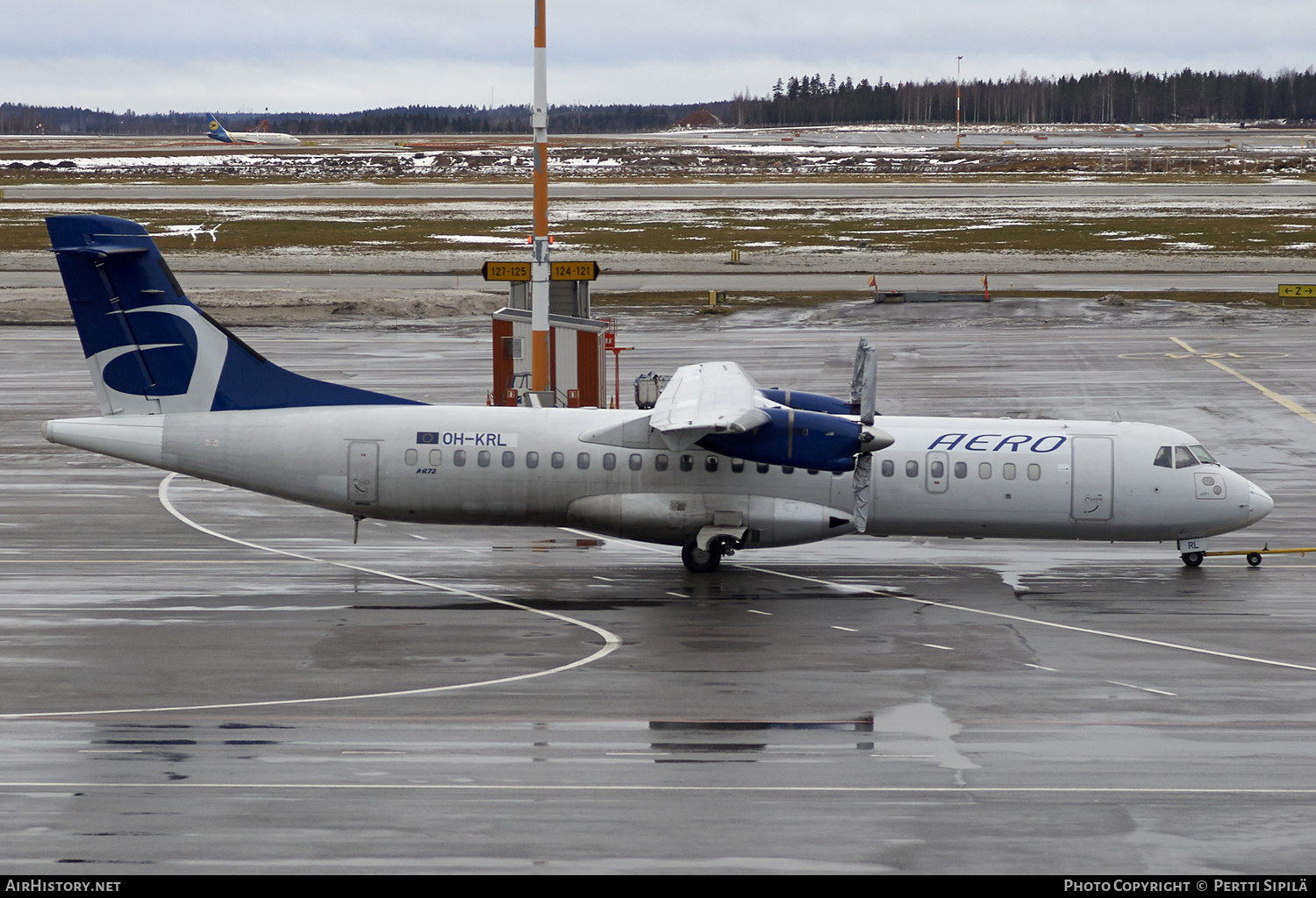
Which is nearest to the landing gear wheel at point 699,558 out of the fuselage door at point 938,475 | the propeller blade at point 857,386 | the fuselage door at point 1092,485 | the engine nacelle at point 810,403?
the engine nacelle at point 810,403

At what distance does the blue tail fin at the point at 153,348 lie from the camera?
A: 25016 millimetres

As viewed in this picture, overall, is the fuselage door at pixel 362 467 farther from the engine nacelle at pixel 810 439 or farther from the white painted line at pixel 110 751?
the white painted line at pixel 110 751

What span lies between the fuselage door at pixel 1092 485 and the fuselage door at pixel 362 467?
1381cm

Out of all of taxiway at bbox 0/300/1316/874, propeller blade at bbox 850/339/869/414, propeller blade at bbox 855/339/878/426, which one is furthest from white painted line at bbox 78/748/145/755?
propeller blade at bbox 850/339/869/414

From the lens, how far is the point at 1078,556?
90.1 feet

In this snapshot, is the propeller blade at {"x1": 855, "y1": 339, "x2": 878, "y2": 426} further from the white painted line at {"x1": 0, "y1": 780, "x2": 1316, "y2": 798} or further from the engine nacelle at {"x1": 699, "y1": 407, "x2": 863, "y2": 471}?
the white painted line at {"x1": 0, "y1": 780, "x2": 1316, "y2": 798}

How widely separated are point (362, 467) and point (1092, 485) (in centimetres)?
1445

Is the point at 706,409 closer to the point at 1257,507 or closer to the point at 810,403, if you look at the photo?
the point at 810,403

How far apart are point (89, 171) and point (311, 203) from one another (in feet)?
183

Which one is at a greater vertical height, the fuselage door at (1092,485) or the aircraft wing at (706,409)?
the aircraft wing at (706,409)

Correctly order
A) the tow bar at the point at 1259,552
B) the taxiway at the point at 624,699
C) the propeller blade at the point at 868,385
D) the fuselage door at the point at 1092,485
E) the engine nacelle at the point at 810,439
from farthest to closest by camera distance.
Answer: the tow bar at the point at 1259,552, the fuselage door at the point at 1092,485, the engine nacelle at the point at 810,439, the propeller blade at the point at 868,385, the taxiway at the point at 624,699

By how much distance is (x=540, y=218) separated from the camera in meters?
30.7

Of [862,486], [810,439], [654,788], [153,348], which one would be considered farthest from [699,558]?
[153,348]

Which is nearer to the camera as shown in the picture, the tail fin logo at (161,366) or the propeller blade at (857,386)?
the propeller blade at (857,386)
